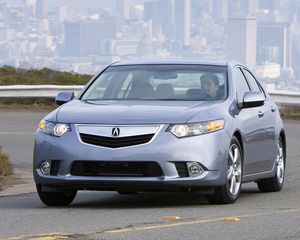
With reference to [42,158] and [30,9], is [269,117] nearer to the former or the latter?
[42,158]

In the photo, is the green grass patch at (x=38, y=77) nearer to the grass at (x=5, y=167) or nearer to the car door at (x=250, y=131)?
the grass at (x=5, y=167)

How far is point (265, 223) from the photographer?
1062 centimetres

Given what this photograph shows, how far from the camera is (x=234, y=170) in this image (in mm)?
12547

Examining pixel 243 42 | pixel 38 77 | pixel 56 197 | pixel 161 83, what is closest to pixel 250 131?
pixel 161 83

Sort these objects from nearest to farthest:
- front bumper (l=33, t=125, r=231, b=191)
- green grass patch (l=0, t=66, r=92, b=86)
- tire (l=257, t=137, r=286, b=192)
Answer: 1. front bumper (l=33, t=125, r=231, b=191)
2. tire (l=257, t=137, r=286, b=192)
3. green grass patch (l=0, t=66, r=92, b=86)

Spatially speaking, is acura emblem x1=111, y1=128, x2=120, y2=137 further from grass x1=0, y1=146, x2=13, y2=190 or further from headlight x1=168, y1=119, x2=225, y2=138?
grass x1=0, y1=146, x2=13, y2=190

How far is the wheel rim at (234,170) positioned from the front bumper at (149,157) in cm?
28

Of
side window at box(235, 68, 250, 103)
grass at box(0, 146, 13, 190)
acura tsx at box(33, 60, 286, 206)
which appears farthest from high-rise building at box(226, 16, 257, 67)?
acura tsx at box(33, 60, 286, 206)

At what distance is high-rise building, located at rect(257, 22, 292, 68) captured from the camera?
121 meters

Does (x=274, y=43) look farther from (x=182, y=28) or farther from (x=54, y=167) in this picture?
(x=54, y=167)

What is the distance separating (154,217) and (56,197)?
1.64 metres

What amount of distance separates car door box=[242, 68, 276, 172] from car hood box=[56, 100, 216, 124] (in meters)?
1.14

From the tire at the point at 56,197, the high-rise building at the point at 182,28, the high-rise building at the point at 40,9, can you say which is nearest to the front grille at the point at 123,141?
the tire at the point at 56,197

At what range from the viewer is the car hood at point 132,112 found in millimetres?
11883
